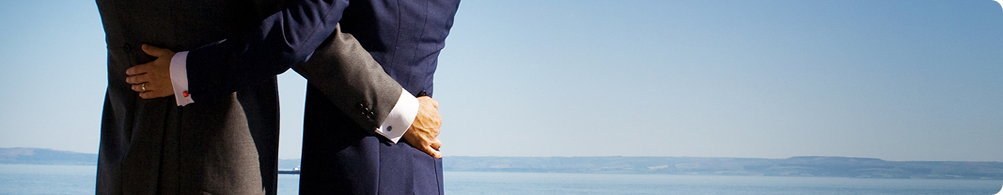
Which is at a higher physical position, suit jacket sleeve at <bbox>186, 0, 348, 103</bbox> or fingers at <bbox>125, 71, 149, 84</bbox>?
suit jacket sleeve at <bbox>186, 0, 348, 103</bbox>

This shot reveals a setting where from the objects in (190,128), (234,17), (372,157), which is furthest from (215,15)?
(372,157)

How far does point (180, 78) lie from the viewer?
0.79 meters

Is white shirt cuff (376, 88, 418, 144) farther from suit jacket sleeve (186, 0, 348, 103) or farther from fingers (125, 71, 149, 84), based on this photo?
fingers (125, 71, 149, 84)

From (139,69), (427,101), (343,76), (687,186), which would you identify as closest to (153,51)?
(139,69)

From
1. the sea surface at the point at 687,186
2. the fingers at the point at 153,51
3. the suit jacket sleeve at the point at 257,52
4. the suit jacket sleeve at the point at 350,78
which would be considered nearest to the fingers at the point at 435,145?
the suit jacket sleeve at the point at 350,78

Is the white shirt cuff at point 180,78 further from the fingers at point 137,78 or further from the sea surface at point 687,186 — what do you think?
the sea surface at point 687,186

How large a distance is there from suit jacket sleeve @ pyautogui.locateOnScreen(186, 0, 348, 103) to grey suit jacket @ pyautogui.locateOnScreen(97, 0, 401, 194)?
3cm

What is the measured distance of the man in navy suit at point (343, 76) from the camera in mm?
807

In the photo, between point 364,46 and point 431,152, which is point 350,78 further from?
point 431,152

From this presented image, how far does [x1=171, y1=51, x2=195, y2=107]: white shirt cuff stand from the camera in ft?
2.60

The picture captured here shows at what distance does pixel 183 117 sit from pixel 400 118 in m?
0.24

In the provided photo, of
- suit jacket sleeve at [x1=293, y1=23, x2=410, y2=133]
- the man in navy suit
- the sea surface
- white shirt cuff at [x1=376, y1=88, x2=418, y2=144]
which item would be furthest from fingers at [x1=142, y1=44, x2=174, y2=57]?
the sea surface

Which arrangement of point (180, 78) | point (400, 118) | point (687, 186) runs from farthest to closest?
point (687, 186), point (400, 118), point (180, 78)

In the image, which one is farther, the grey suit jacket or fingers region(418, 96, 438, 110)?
fingers region(418, 96, 438, 110)
